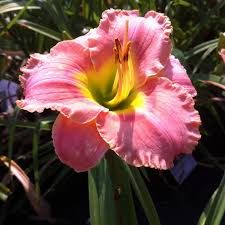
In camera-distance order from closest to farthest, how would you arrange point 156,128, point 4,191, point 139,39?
point 156,128 → point 139,39 → point 4,191

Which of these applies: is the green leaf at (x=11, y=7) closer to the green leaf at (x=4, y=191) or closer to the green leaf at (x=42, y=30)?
the green leaf at (x=42, y=30)

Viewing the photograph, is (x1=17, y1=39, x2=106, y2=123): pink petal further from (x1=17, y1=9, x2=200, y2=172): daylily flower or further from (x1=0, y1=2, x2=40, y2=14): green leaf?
(x1=0, y1=2, x2=40, y2=14): green leaf

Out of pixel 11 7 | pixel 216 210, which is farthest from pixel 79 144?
pixel 11 7

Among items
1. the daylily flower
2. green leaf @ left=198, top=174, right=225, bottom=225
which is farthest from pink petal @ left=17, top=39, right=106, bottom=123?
green leaf @ left=198, top=174, right=225, bottom=225

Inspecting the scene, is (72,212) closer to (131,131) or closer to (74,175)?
(74,175)

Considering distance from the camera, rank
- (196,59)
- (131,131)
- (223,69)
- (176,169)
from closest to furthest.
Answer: (131,131)
(176,169)
(223,69)
(196,59)

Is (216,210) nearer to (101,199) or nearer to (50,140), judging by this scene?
(101,199)

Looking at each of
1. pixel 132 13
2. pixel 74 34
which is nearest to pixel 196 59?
pixel 74 34
